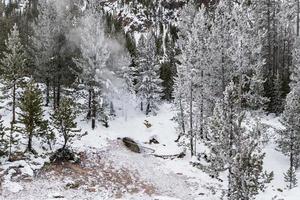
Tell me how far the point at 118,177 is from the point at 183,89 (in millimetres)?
13665

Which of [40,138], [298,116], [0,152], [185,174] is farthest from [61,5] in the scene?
[298,116]

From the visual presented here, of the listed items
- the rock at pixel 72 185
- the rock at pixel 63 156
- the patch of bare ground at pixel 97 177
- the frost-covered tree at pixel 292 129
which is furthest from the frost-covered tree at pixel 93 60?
the frost-covered tree at pixel 292 129

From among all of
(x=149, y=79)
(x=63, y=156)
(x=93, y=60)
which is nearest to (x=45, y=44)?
(x=93, y=60)

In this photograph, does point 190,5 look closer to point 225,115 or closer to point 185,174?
point 185,174

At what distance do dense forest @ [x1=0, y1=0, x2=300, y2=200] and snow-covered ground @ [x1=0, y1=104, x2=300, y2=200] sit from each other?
3.62 feet

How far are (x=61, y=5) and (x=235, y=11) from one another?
2467 centimetres

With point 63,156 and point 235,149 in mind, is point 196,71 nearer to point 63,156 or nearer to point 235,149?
point 63,156

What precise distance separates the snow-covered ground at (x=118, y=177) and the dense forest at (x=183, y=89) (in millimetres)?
1102

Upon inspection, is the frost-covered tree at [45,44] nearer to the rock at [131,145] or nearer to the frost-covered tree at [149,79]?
the rock at [131,145]

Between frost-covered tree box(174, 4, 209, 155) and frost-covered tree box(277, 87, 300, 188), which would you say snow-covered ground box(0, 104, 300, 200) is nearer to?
frost-covered tree box(277, 87, 300, 188)

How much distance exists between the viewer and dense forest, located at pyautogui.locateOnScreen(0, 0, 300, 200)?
78.6 ft

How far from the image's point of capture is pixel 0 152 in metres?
33.5

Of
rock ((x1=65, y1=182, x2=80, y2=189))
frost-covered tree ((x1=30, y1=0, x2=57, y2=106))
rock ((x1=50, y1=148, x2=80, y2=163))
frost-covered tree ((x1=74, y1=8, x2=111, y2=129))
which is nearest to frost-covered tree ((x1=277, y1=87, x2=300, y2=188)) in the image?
rock ((x1=65, y1=182, x2=80, y2=189))

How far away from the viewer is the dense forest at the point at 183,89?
78.6 ft
